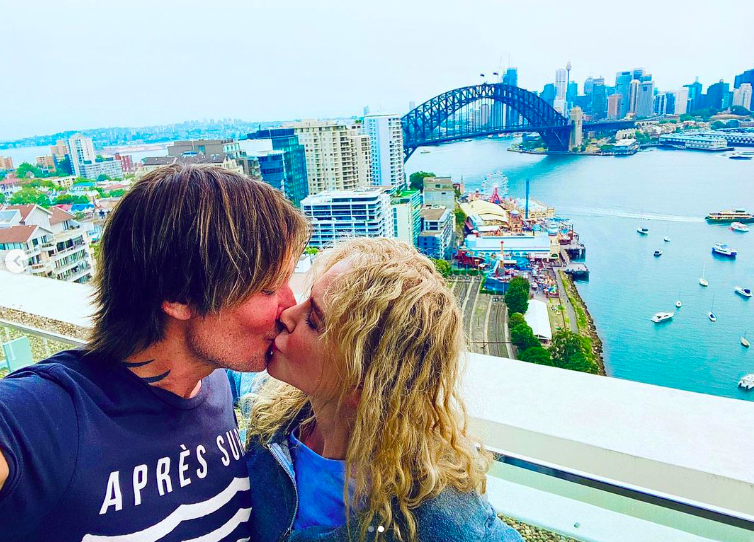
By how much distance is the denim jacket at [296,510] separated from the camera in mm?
449

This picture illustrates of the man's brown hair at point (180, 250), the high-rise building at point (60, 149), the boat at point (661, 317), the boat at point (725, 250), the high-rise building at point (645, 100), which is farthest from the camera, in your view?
the high-rise building at point (60, 149)

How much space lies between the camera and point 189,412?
0.52 meters

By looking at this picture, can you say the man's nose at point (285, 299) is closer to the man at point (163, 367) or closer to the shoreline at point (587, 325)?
the man at point (163, 367)

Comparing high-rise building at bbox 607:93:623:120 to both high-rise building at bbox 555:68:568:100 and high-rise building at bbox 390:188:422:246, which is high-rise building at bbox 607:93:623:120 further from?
high-rise building at bbox 390:188:422:246

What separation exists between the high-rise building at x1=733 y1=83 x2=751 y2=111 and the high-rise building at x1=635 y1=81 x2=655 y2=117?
17.3 feet

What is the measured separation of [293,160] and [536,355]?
1116 centimetres

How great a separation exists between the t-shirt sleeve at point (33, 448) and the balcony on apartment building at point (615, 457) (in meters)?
0.18

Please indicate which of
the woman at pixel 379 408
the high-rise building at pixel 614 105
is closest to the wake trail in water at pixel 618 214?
the high-rise building at pixel 614 105

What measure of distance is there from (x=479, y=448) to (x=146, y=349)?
0.36 m

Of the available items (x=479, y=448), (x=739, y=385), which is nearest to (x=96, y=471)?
(x=479, y=448)

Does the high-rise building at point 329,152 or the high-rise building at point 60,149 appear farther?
the high-rise building at point 60,149

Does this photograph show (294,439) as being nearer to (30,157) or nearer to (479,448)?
(479,448)

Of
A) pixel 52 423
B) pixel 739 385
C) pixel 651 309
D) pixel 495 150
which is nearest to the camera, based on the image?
pixel 52 423

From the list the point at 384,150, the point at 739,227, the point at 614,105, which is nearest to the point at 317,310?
the point at 739,227
